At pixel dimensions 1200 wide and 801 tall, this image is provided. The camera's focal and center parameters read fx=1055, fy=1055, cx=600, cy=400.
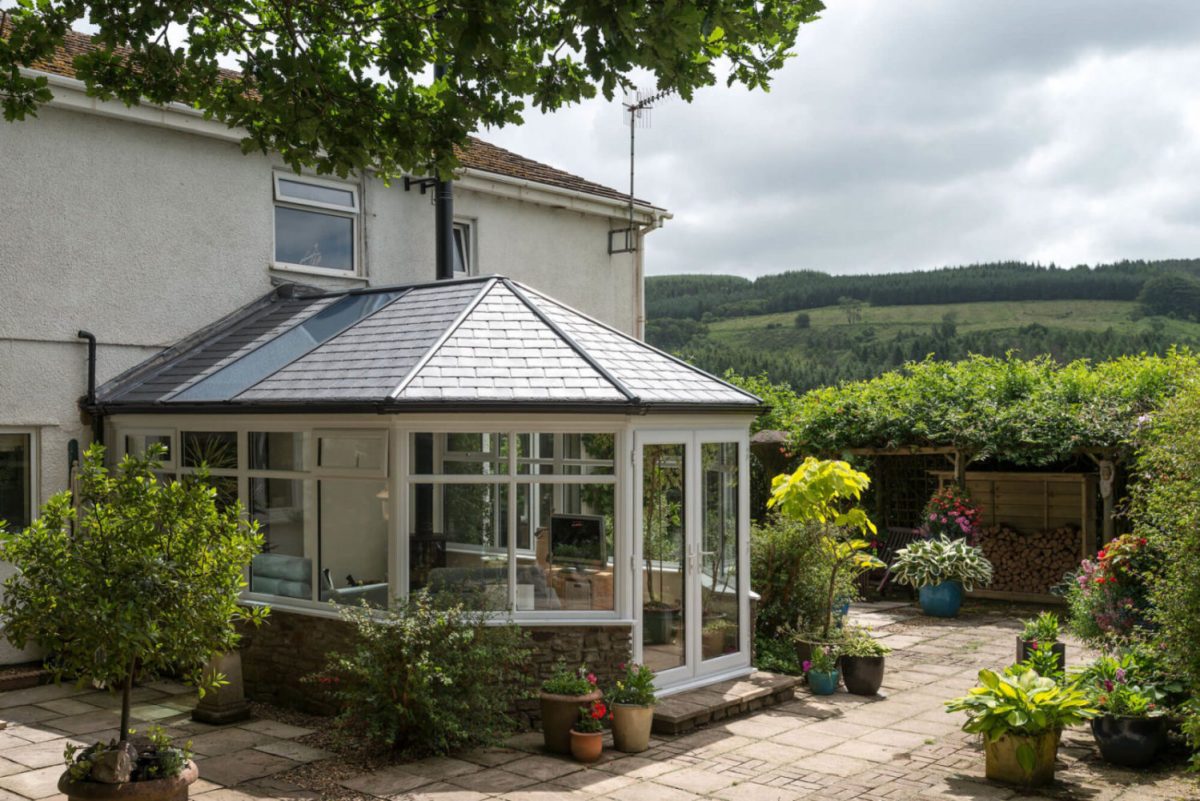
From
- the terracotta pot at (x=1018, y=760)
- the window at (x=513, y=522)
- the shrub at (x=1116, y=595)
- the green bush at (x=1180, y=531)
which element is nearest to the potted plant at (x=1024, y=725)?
the terracotta pot at (x=1018, y=760)

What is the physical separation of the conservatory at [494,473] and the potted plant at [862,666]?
1.07m

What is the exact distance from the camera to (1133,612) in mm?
9664

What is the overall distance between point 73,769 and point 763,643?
21.9 ft

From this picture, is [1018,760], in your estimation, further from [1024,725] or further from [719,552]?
[719,552]

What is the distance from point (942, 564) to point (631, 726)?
7.95m

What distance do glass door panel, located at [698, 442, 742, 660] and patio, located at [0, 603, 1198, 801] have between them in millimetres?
854

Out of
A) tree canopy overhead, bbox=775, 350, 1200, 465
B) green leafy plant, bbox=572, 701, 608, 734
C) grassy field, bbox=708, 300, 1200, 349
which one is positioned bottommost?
green leafy plant, bbox=572, 701, 608, 734

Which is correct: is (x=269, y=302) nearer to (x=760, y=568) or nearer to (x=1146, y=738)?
(x=760, y=568)

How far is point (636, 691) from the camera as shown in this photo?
8344 millimetres

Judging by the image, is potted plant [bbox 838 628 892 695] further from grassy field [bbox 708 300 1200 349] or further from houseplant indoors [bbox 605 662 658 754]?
grassy field [bbox 708 300 1200 349]

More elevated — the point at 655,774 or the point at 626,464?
the point at 626,464

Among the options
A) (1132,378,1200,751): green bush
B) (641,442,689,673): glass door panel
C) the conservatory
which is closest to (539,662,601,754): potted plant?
the conservatory

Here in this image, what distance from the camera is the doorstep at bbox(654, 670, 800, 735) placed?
28.9ft

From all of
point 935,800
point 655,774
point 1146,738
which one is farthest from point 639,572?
point 1146,738
